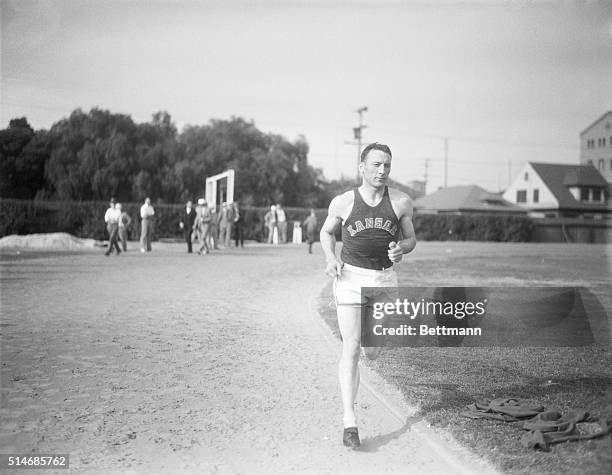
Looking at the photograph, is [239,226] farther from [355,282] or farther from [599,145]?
[355,282]

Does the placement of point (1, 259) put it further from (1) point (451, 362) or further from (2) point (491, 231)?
(2) point (491, 231)

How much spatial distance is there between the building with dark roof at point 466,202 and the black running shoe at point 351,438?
40584 millimetres

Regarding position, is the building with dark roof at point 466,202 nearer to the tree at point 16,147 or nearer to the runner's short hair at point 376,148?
the tree at point 16,147

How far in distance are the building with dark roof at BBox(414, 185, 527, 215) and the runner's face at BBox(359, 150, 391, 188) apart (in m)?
40.3

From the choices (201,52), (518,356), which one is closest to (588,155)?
(518,356)

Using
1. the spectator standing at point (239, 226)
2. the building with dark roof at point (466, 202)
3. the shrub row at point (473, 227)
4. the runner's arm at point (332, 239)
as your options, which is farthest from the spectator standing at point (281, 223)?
the runner's arm at point (332, 239)

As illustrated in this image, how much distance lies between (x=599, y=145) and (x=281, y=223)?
2111 cm

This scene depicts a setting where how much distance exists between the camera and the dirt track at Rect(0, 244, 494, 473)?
361 centimetres

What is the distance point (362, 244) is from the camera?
12.9 feet

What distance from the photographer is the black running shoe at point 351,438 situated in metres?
3.73

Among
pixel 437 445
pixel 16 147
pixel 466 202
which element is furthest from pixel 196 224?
pixel 466 202

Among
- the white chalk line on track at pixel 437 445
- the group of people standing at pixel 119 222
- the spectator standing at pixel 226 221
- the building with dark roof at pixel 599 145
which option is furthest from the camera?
the spectator standing at pixel 226 221

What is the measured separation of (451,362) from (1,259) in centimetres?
1499

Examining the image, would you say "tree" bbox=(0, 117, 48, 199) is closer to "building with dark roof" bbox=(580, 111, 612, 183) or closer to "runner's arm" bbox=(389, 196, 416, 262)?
"runner's arm" bbox=(389, 196, 416, 262)
